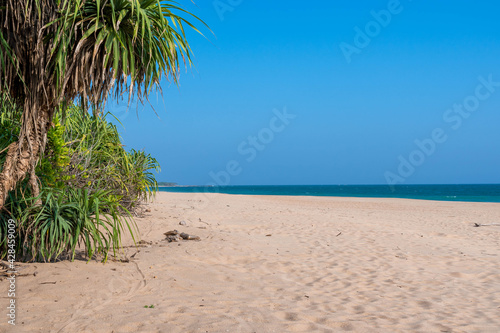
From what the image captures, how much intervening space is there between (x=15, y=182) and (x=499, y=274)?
7035 mm

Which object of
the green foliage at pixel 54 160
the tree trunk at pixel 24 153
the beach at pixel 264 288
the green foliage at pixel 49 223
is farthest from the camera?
the green foliage at pixel 54 160

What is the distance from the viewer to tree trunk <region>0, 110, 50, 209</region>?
4.27 meters

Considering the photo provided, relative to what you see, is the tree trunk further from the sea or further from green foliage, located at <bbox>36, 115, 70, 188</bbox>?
the sea

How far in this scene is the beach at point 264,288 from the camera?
365 centimetres

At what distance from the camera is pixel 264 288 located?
496 cm

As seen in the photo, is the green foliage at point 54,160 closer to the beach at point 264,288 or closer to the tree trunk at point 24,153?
the tree trunk at point 24,153

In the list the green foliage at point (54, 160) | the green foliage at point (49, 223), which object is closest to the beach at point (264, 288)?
the green foliage at point (49, 223)

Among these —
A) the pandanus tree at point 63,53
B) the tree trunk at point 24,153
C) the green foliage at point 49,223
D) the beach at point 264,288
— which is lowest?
the beach at point 264,288

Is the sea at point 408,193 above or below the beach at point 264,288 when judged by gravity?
above

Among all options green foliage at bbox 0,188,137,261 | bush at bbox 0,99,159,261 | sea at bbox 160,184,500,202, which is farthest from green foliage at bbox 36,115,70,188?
sea at bbox 160,184,500,202

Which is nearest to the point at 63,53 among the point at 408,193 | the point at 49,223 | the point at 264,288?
the point at 49,223

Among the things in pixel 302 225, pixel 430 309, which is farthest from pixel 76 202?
pixel 302 225

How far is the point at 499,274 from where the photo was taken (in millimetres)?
5918

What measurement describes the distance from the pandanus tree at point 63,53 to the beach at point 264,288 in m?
1.47
